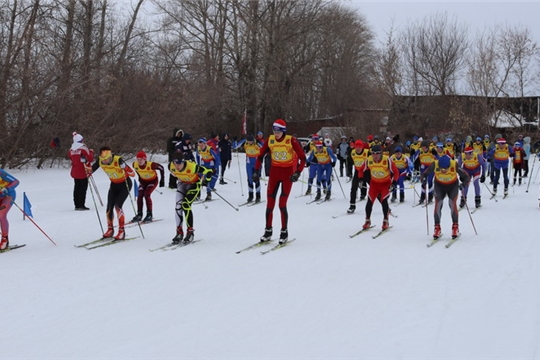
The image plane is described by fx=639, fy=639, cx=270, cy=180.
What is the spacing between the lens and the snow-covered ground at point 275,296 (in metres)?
5.73

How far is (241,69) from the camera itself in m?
43.7

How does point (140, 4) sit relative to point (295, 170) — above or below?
above

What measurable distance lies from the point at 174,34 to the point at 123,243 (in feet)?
113

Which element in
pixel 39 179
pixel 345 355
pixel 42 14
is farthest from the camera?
pixel 42 14

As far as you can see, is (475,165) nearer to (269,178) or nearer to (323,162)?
(323,162)

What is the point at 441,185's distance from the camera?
11453 mm

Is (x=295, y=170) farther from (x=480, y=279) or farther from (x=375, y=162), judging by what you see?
(x=480, y=279)

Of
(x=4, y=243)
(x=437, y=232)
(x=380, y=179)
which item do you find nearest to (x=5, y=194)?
(x=4, y=243)

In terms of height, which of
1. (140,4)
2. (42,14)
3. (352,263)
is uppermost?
(140,4)

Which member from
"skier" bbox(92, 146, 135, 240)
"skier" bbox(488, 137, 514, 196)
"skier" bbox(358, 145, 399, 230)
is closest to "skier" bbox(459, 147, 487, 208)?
"skier" bbox(488, 137, 514, 196)

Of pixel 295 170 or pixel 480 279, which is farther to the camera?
pixel 295 170

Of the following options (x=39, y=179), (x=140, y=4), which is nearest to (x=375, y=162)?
(x=39, y=179)

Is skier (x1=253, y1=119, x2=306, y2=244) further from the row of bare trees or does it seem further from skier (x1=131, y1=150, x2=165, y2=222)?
the row of bare trees

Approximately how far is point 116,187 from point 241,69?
109 feet
